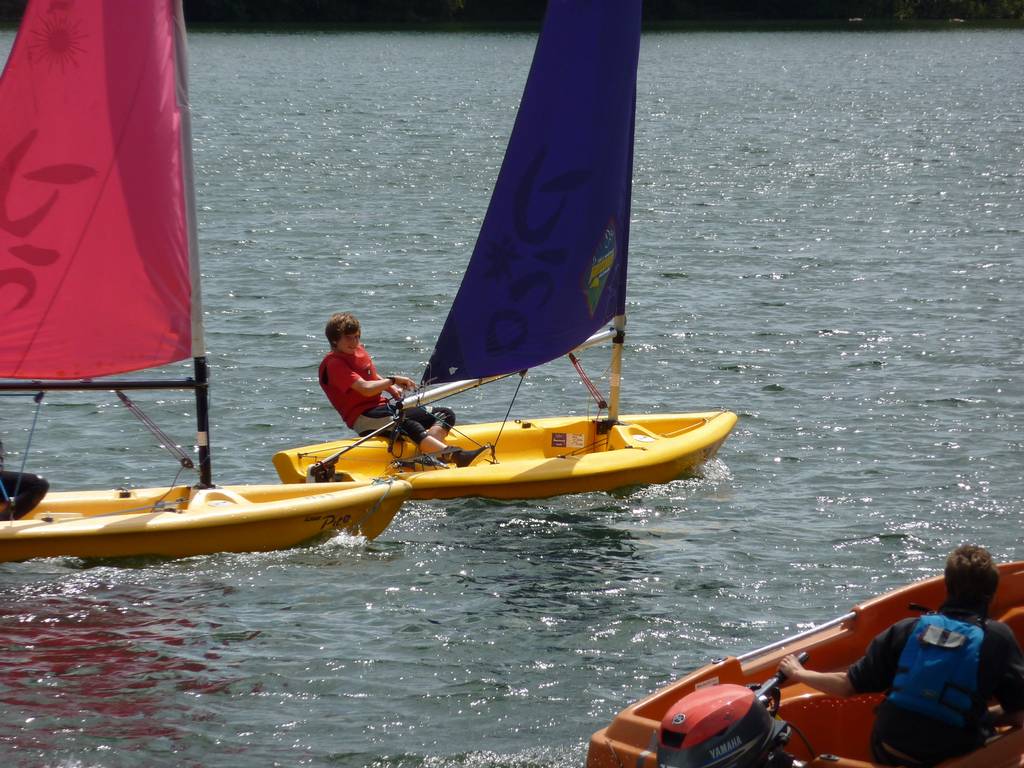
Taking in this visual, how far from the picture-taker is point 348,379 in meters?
11.7

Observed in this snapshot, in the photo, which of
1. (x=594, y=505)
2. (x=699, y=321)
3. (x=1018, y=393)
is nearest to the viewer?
(x=594, y=505)

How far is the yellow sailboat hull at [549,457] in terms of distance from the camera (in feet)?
38.5

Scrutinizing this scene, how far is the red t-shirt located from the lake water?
1.00 metres

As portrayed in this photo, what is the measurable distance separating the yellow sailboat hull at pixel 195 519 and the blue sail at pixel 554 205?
6.12ft

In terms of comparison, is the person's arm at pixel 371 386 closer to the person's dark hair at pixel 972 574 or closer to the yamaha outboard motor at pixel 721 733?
the yamaha outboard motor at pixel 721 733

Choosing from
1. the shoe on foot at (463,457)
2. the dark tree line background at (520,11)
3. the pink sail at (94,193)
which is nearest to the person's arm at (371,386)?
the shoe on foot at (463,457)

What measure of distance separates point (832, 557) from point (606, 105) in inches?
167

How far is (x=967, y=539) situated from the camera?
11.4 m

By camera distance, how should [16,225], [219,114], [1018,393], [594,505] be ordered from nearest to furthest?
[16,225]
[594,505]
[1018,393]
[219,114]

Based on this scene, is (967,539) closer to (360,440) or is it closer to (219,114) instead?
(360,440)

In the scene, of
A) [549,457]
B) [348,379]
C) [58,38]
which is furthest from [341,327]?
[58,38]

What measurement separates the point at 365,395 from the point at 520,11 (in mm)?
74590

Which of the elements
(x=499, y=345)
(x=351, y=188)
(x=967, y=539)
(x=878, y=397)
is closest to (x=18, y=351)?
(x=499, y=345)

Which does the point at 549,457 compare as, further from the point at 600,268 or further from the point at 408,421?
the point at 600,268
